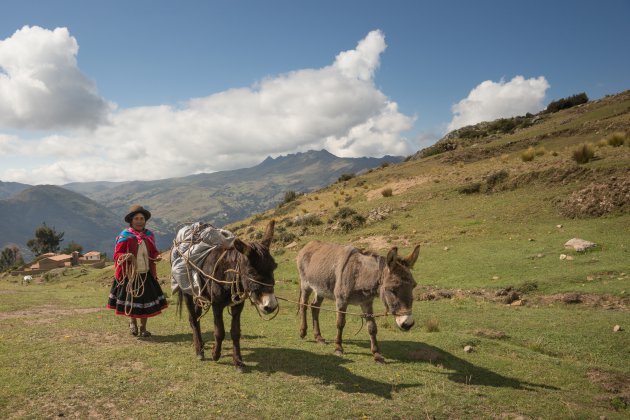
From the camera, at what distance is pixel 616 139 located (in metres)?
27.9

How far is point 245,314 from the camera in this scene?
13.8 metres

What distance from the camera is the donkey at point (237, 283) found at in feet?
22.4

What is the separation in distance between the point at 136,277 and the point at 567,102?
73.4 m

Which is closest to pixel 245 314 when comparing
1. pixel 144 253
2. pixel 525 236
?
pixel 144 253

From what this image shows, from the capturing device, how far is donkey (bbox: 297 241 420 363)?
7355 millimetres

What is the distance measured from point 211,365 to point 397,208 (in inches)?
962

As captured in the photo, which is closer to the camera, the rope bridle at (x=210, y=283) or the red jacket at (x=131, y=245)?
the rope bridle at (x=210, y=283)

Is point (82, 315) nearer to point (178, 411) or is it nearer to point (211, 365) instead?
point (211, 365)

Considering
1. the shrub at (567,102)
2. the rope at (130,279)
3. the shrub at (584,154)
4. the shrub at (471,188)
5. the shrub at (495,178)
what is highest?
the shrub at (567,102)

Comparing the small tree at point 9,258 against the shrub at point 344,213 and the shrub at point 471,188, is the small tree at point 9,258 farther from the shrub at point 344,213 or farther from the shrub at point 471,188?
the shrub at point 471,188

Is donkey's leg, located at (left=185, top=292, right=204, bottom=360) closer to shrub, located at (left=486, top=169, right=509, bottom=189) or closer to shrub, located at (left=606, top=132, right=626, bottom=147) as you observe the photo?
shrub, located at (left=486, top=169, right=509, bottom=189)

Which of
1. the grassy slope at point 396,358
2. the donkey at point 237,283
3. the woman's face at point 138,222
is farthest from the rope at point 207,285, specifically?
the woman's face at point 138,222

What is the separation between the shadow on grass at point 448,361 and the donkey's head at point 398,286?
1799mm

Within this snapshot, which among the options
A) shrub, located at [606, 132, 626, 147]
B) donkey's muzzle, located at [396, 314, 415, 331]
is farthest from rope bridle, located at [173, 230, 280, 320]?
shrub, located at [606, 132, 626, 147]
